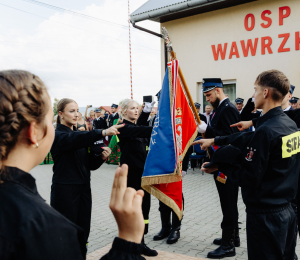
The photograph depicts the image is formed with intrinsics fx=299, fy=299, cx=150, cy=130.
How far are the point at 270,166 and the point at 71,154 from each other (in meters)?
2.11

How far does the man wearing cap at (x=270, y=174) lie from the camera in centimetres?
229

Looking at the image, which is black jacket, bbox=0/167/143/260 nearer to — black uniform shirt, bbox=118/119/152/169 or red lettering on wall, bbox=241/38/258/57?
black uniform shirt, bbox=118/119/152/169

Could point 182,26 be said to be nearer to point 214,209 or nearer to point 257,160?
point 214,209

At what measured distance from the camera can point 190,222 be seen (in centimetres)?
525

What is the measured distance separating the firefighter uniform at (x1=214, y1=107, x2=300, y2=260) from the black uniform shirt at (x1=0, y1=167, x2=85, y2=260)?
67.1 inches

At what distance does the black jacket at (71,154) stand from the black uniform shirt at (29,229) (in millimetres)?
2265

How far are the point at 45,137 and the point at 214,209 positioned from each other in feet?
17.7

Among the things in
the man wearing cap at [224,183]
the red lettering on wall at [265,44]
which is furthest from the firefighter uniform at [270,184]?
the red lettering on wall at [265,44]

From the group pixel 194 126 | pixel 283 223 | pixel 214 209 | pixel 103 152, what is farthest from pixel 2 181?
pixel 214 209

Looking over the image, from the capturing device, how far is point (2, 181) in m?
0.97

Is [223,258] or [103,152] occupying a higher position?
[103,152]

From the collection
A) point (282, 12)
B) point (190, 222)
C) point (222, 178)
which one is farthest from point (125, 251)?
point (282, 12)

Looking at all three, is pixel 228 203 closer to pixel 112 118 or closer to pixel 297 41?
pixel 297 41

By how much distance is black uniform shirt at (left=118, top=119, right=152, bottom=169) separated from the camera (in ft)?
13.3
